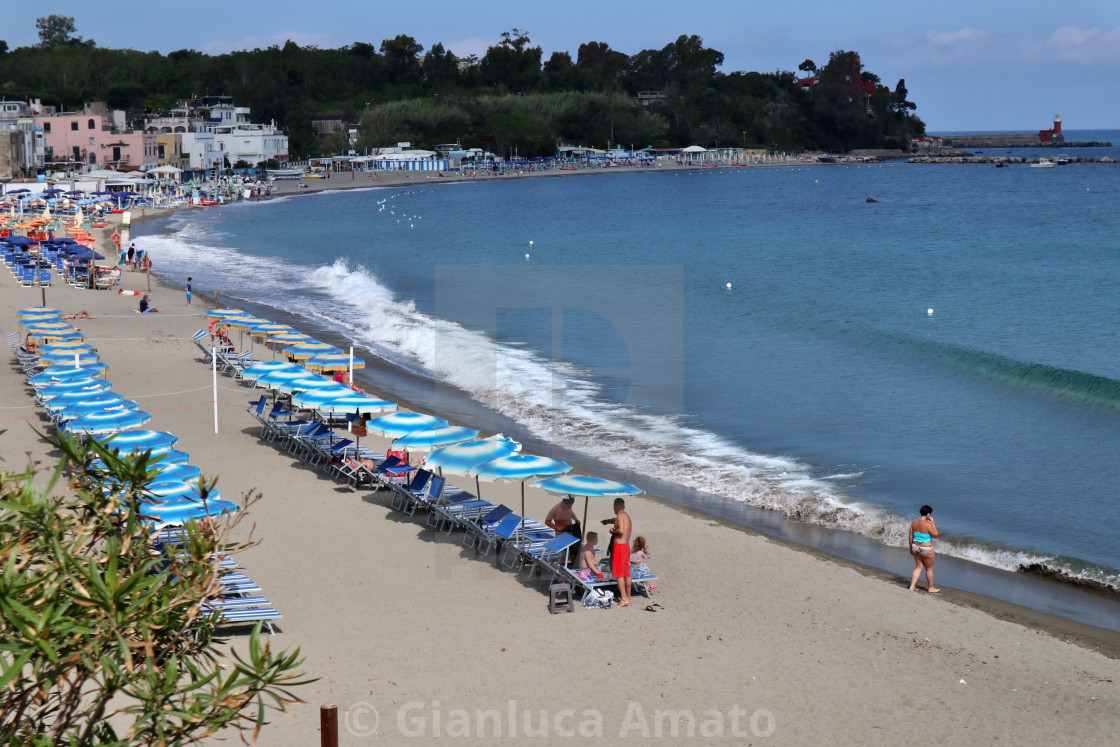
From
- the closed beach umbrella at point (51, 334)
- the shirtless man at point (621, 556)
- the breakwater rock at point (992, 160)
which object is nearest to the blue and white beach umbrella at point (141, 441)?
the shirtless man at point (621, 556)

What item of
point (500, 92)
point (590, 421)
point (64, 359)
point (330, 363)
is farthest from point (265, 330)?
point (500, 92)

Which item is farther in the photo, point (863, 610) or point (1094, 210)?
point (1094, 210)

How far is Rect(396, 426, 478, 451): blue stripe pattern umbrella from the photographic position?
1251cm

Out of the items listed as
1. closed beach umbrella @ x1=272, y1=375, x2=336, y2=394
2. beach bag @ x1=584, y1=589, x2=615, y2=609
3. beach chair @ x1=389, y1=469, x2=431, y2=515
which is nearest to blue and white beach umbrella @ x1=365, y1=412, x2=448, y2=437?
beach chair @ x1=389, y1=469, x2=431, y2=515

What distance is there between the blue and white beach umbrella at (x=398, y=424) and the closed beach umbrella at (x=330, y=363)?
4.80 metres

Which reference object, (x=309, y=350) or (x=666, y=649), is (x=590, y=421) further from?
(x=666, y=649)

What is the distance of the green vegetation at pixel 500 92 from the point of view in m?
123

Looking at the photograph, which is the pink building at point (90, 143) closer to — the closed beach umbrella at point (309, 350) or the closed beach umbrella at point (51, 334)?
the closed beach umbrella at point (51, 334)

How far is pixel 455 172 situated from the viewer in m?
120

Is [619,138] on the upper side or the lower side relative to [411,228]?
upper

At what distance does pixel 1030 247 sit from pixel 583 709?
4892 centimetres

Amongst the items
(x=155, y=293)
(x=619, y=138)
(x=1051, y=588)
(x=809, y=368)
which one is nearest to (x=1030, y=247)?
(x=809, y=368)

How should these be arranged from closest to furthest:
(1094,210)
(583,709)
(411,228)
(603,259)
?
(583,709) < (603,259) < (411,228) < (1094,210)

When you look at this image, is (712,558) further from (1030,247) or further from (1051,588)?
(1030,247)
